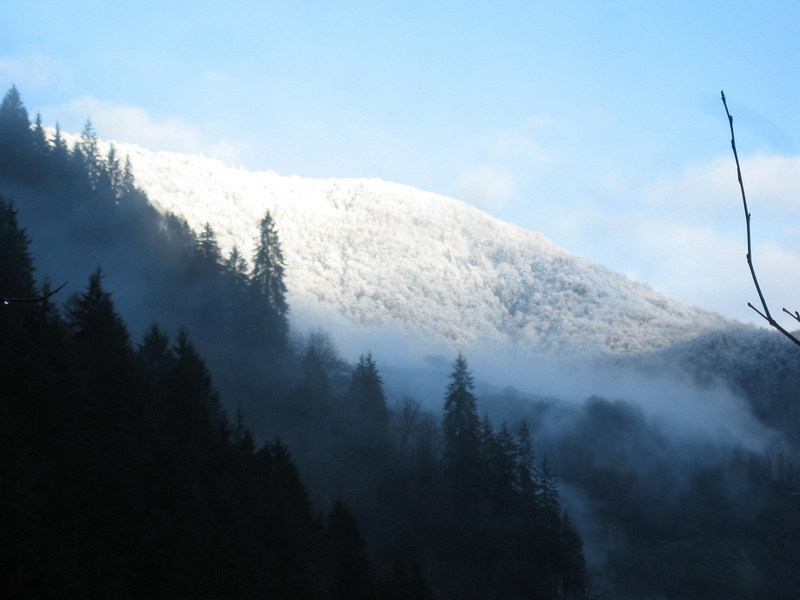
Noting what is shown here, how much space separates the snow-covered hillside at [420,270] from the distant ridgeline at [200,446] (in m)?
23.9

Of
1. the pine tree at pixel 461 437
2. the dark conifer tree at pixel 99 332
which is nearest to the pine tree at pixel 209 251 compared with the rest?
the pine tree at pixel 461 437

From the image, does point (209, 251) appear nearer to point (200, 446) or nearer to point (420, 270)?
point (200, 446)

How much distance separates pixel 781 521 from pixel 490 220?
96.7 meters

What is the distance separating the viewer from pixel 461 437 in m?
49.8

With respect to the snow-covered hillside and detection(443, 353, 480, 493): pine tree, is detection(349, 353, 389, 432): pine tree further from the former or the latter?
the snow-covered hillside

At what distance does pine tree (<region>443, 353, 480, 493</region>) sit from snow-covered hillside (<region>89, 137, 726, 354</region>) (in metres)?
31.0

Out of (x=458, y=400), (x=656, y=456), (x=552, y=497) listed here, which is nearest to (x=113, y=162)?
(x=458, y=400)

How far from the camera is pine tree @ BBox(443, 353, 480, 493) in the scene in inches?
1874

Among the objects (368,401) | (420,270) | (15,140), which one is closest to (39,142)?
(15,140)

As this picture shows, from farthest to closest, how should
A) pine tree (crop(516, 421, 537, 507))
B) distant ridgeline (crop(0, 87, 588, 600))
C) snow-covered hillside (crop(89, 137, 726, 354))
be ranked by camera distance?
snow-covered hillside (crop(89, 137, 726, 354)) → pine tree (crop(516, 421, 537, 507)) → distant ridgeline (crop(0, 87, 588, 600))

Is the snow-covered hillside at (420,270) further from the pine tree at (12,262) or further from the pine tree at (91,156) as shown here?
the pine tree at (12,262)

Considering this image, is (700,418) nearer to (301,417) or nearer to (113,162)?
(301,417)

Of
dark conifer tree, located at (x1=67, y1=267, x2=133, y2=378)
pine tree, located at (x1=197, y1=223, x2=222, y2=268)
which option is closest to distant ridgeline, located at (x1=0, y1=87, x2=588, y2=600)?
dark conifer tree, located at (x1=67, y1=267, x2=133, y2=378)

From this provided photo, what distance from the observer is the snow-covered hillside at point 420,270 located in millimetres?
101750
